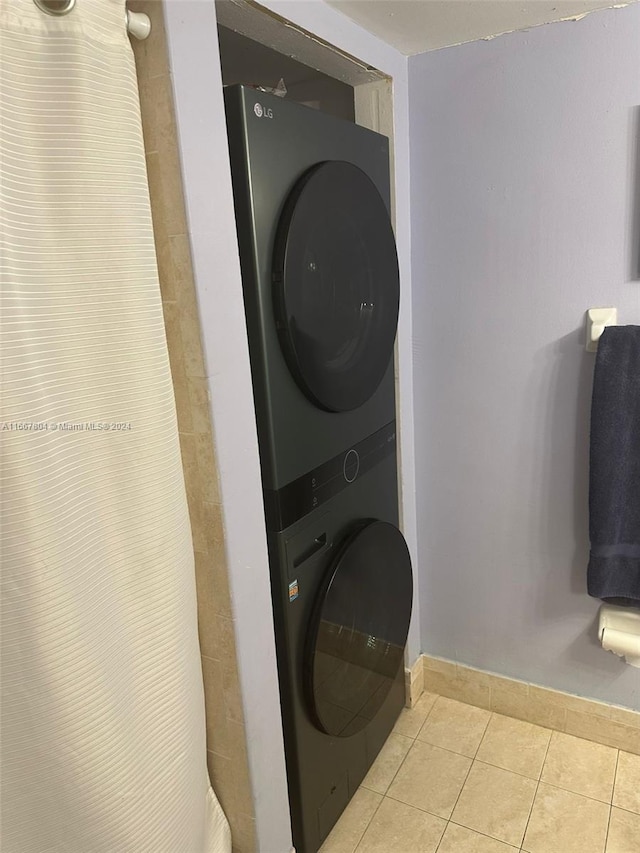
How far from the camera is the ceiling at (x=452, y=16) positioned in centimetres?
134

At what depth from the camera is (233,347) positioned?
44.4 inches

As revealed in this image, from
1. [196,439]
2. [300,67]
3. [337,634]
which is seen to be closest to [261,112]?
[196,439]

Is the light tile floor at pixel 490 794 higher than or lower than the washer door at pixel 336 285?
lower

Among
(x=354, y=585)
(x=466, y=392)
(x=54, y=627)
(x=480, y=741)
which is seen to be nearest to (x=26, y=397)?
(x=54, y=627)

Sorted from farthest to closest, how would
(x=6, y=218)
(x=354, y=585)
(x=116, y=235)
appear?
(x=354, y=585) → (x=116, y=235) → (x=6, y=218)

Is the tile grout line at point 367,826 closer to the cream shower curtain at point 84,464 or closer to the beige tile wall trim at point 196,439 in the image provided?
the beige tile wall trim at point 196,439

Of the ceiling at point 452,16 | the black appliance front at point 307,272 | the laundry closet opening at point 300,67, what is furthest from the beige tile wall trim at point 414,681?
the ceiling at point 452,16

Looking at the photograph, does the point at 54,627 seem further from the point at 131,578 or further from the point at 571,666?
the point at 571,666

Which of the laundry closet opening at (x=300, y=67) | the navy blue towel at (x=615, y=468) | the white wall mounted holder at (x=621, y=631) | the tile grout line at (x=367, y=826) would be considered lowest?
the tile grout line at (x=367, y=826)

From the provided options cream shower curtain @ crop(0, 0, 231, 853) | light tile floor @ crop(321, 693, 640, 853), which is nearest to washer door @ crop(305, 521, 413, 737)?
light tile floor @ crop(321, 693, 640, 853)

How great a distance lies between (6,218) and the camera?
0.82 metres

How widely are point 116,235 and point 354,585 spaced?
952 millimetres

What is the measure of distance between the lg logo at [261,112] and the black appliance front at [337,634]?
78 centimetres

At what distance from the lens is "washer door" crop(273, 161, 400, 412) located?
119 centimetres
